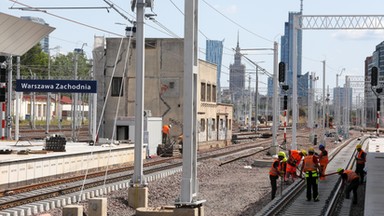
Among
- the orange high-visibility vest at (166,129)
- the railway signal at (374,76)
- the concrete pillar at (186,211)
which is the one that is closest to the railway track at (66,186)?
the concrete pillar at (186,211)

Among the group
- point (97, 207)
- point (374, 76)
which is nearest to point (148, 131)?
point (374, 76)

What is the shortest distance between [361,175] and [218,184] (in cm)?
569

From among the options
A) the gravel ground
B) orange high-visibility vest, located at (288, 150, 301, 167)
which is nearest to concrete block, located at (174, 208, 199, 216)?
the gravel ground

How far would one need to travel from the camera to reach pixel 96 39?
157ft

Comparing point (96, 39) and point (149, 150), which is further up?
point (96, 39)

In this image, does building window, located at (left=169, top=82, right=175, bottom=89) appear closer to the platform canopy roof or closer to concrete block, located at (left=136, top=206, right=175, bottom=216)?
the platform canopy roof

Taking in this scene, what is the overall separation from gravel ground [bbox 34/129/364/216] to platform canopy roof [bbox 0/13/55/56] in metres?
6.83

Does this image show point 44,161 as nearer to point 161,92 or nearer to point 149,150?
point 149,150

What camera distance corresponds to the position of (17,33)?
79.7 ft

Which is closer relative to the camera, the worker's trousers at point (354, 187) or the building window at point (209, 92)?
the worker's trousers at point (354, 187)

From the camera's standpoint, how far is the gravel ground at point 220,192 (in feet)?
63.5

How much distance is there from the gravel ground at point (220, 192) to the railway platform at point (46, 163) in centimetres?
170

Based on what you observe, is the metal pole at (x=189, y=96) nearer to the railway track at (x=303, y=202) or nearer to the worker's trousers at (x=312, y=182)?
the railway track at (x=303, y=202)

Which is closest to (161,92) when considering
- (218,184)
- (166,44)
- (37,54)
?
(166,44)
